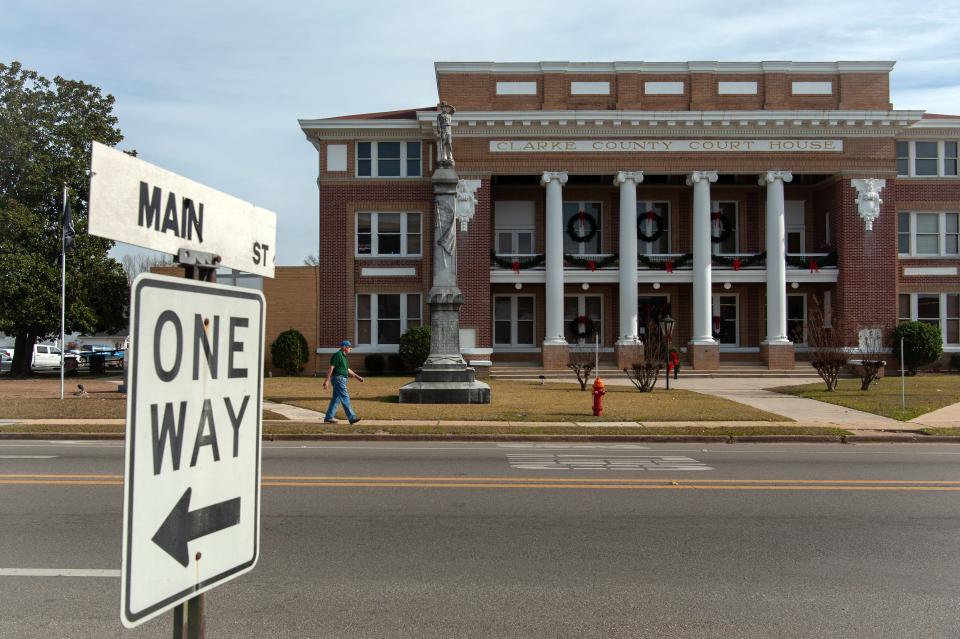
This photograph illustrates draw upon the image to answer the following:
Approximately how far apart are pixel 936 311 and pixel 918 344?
374cm

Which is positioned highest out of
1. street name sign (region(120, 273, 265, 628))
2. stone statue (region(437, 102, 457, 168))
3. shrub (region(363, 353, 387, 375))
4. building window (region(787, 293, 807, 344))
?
stone statue (region(437, 102, 457, 168))

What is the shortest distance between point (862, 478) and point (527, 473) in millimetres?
4272

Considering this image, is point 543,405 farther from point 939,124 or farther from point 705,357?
point 939,124

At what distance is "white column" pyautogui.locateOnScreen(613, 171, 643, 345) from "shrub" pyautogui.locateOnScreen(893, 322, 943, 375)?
10.0m

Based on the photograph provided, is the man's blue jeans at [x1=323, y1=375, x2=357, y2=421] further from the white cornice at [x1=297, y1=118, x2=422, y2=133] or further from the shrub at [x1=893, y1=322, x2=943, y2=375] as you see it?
the shrub at [x1=893, y1=322, x2=943, y2=375]

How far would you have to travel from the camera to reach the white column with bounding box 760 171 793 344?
33344 millimetres

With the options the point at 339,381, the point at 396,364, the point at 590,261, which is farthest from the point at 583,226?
the point at 339,381

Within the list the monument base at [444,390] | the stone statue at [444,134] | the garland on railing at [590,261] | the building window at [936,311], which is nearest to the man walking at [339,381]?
the monument base at [444,390]

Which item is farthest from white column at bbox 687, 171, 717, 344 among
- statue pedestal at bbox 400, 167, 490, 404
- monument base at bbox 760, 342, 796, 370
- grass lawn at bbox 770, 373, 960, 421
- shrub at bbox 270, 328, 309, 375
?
shrub at bbox 270, 328, 309, 375

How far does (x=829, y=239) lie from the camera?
35.1 meters

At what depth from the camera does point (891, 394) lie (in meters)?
23.6

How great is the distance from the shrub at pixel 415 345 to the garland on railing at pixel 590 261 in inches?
269

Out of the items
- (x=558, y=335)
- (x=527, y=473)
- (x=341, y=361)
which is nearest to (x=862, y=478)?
(x=527, y=473)

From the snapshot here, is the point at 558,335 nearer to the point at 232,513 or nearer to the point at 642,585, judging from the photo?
the point at 642,585
